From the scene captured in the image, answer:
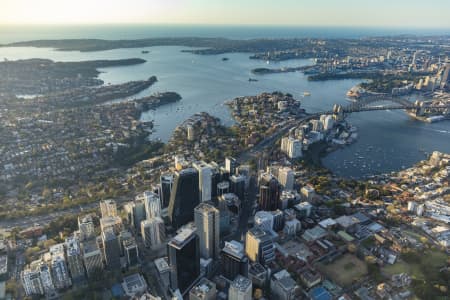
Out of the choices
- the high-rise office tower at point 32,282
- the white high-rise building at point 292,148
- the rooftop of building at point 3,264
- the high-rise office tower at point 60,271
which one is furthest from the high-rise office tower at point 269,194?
the rooftop of building at point 3,264

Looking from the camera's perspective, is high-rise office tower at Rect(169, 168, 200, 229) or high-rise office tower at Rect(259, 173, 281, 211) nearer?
high-rise office tower at Rect(169, 168, 200, 229)

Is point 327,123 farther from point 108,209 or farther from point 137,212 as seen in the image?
point 108,209

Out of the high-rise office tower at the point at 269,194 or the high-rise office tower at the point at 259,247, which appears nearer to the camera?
the high-rise office tower at the point at 259,247

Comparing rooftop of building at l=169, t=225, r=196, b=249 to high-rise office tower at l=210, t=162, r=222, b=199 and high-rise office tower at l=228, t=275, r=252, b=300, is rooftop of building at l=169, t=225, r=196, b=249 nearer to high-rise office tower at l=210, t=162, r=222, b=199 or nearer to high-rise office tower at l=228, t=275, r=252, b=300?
high-rise office tower at l=228, t=275, r=252, b=300

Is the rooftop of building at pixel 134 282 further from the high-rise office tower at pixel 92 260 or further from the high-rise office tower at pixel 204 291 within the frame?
the high-rise office tower at pixel 204 291

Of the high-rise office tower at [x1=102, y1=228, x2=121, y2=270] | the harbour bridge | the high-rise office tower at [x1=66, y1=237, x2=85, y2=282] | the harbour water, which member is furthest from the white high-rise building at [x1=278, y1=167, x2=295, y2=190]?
the harbour bridge

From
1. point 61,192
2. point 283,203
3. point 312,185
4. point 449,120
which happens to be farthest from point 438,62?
point 61,192

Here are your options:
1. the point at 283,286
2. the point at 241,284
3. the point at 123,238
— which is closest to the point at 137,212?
the point at 123,238
